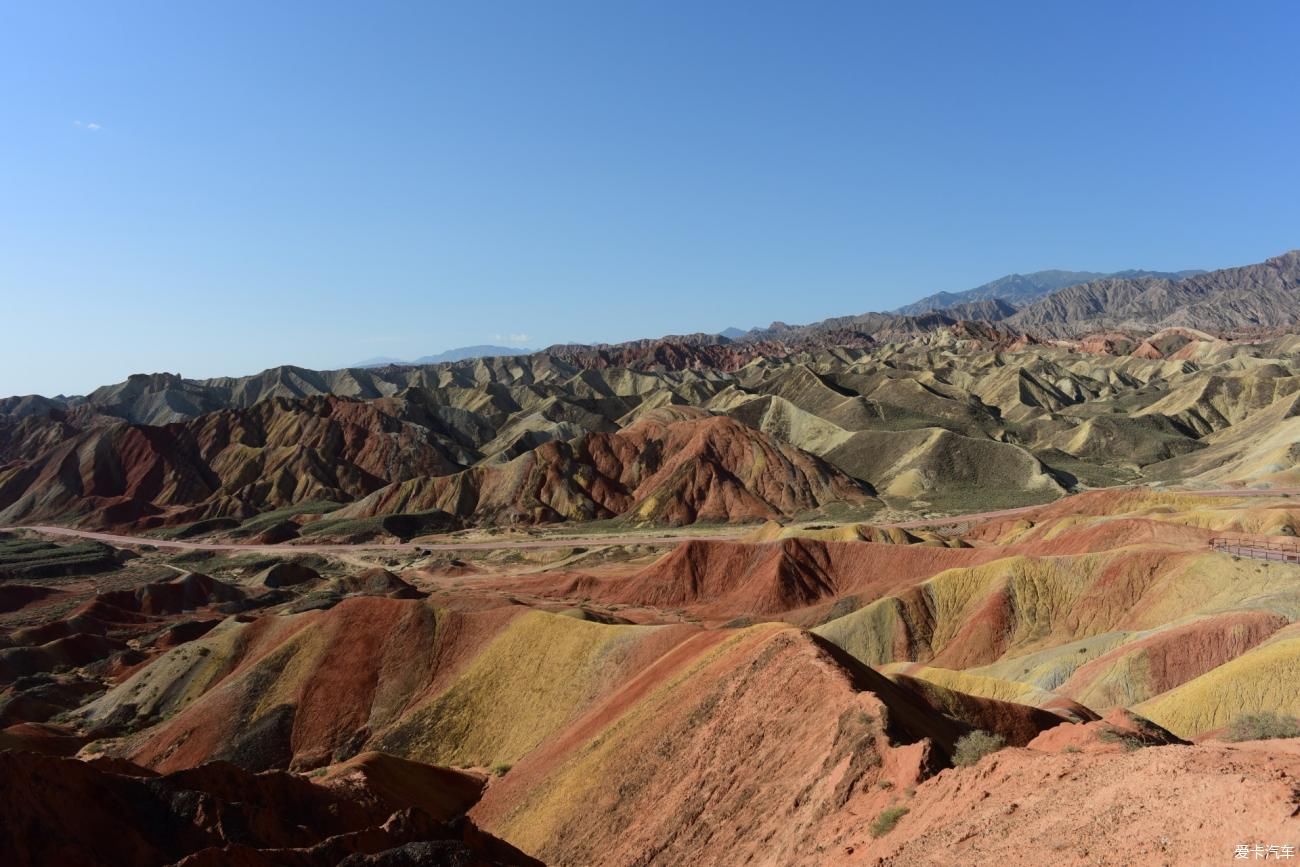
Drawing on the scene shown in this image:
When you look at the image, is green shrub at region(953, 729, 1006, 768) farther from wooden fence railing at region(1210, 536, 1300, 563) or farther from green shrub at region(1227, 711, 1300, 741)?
wooden fence railing at region(1210, 536, 1300, 563)

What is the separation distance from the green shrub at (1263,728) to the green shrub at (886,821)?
10524 mm

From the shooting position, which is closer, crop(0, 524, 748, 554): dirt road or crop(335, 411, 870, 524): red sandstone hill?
crop(0, 524, 748, 554): dirt road

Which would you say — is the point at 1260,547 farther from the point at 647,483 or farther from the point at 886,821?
the point at 647,483

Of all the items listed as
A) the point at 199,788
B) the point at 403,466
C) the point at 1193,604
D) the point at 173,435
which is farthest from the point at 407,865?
the point at 173,435

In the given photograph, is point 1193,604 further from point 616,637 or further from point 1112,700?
point 616,637

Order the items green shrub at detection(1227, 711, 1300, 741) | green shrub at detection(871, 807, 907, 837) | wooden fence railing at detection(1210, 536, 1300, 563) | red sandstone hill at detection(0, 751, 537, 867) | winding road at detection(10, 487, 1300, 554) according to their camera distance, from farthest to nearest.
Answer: winding road at detection(10, 487, 1300, 554) < wooden fence railing at detection(1210, 536, 1300, 563) < green shrub at detection(1227, 711, 1300, 741) < green shrub at detection(871, 807, 907, 837) < red sandstone hill at detection(0, 751, 537, 867)

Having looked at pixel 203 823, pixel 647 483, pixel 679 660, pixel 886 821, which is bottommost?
pixel 647 483

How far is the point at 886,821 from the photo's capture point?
62.4 ft

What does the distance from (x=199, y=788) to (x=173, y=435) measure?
14176 centimetres

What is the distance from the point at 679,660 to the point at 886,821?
17.9 m

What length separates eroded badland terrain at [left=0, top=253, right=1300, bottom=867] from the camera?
1919cm

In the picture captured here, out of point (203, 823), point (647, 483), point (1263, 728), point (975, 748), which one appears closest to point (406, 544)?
point (647, 483)

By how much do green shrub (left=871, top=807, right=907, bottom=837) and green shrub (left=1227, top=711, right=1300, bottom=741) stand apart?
1052 cm

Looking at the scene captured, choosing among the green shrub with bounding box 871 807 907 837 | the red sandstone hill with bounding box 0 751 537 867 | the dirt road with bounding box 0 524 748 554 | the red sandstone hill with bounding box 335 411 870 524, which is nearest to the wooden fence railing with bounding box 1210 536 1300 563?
the green shrub with bounding box 871 807 907 837
